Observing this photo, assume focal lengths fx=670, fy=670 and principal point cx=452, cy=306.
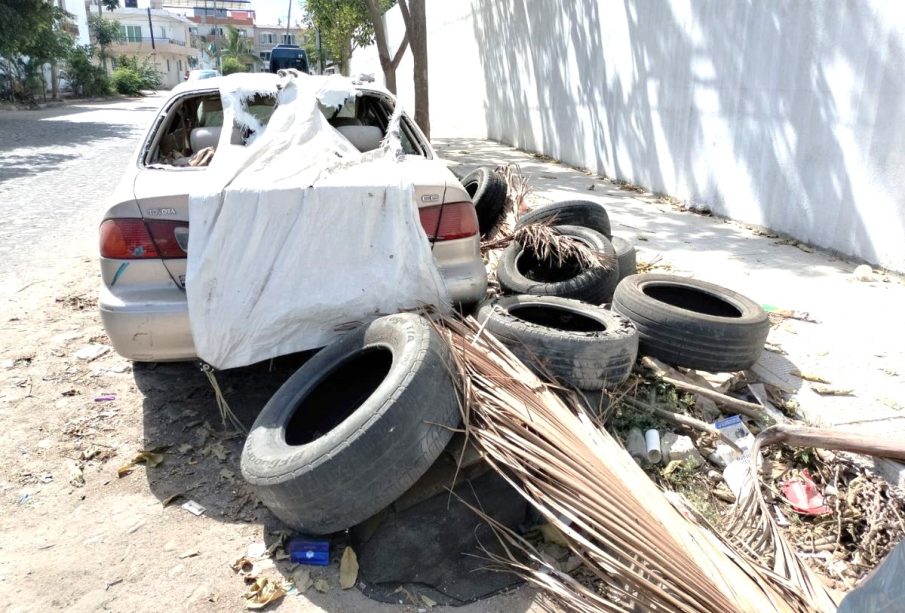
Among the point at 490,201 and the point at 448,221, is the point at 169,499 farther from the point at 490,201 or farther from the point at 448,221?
the point at 490,201

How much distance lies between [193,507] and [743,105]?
7.38 metres

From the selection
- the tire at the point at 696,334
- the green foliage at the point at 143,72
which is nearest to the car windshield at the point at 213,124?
the tire at the point at 696,334

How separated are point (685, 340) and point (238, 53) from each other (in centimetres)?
8707

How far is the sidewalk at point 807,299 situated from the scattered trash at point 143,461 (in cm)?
350

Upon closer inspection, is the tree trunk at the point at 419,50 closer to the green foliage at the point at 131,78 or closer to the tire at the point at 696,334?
the tire at the point at 696,334

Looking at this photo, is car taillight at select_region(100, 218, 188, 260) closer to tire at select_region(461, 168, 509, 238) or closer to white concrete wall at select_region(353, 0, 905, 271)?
tire at select_region(461, 168, 509, 238)

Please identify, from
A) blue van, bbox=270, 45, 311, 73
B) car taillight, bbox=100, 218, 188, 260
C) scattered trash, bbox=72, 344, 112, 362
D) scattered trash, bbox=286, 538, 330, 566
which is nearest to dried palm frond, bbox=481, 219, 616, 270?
car taillight, bbox=100, 218, 188, 260

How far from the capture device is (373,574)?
2664 millimetres

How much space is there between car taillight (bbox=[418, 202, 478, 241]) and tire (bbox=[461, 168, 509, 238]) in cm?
214

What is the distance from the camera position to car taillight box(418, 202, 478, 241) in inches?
143

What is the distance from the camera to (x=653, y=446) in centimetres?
335

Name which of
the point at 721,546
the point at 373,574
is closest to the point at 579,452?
the point at 721,546

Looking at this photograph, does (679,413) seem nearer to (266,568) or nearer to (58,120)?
(266,568)

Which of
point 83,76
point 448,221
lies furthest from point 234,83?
point 83,76
